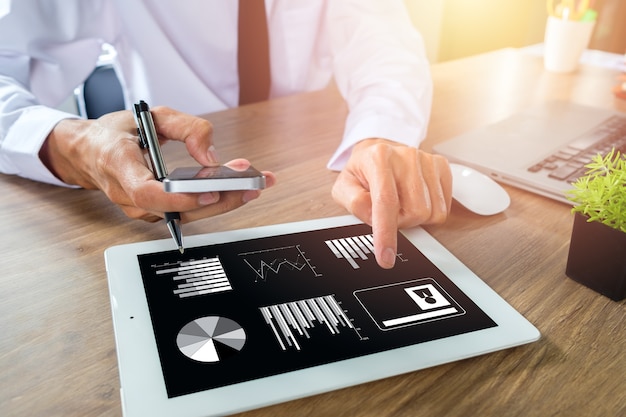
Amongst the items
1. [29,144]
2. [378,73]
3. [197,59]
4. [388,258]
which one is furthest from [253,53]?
[388,258]

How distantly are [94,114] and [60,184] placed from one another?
0.62 meters

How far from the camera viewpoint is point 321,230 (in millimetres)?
642

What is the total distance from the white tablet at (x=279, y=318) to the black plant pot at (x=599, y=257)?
0.35 feet

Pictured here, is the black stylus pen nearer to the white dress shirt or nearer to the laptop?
the white dress shirt

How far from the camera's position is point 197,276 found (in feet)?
1.74

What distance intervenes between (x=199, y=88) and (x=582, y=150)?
2.92 ft

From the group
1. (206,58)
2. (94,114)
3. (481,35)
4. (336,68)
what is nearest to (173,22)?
(206,58)

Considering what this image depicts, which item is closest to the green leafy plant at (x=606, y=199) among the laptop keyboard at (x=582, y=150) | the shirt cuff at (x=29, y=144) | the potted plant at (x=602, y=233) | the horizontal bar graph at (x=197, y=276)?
the potted plant at (x=602, y=233)

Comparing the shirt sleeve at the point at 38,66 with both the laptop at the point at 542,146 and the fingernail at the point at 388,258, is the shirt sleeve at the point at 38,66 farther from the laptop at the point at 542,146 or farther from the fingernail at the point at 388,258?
the laptop at the point at 542,146

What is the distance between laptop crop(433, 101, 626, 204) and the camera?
79cm

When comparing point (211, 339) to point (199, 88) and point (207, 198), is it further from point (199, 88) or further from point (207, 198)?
point (199, 88)

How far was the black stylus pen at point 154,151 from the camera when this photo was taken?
57cm

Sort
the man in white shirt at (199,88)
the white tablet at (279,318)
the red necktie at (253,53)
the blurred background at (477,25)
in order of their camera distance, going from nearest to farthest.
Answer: the white tablet at (279,318), the man in white shirt at (199,88), the red necktie at (253,53), the blurred background at (477,25)

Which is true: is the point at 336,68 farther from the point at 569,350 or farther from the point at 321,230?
the point at 569,350
